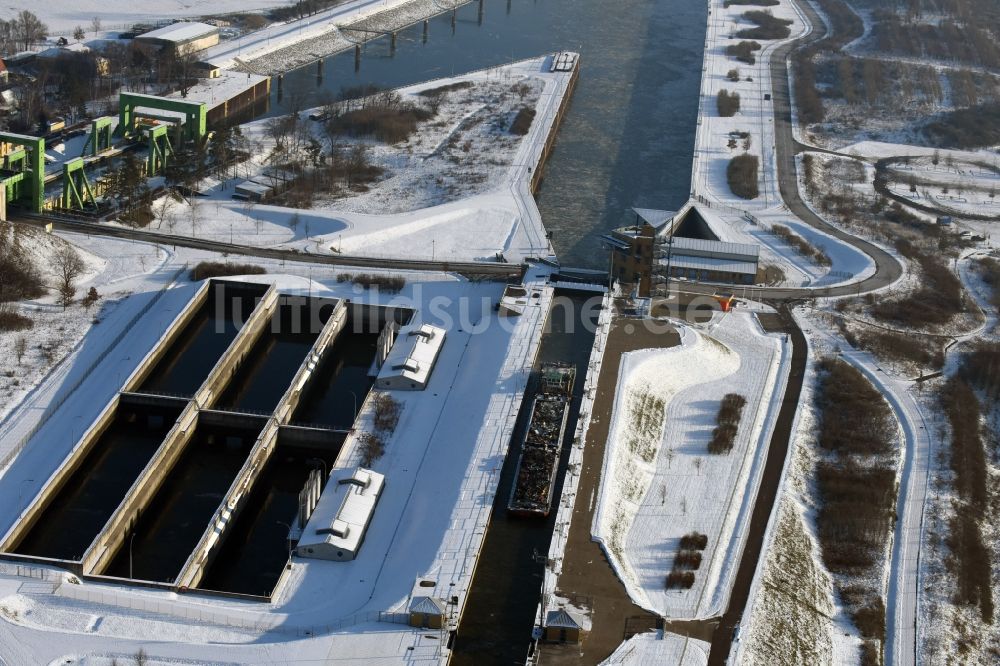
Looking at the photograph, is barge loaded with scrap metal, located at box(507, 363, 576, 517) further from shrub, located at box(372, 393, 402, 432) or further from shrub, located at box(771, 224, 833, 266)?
shrub, located at box(771, 224, 833, 266)

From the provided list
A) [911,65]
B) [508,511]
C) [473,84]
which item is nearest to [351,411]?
[508,511]

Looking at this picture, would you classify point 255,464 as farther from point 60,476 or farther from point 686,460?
point 686,460

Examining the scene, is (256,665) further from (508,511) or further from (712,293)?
(712,293)

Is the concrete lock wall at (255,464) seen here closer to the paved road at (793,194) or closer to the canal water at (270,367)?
the canal water at (270,367)

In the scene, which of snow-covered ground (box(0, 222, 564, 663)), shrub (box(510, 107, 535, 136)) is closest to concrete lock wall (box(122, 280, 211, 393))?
snow-covered ground (box(0, 222, 564, 663))

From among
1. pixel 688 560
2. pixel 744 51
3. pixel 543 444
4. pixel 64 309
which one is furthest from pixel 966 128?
pixel 64 309

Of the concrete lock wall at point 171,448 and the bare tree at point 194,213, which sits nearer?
the concrete lock wall at point 171,448

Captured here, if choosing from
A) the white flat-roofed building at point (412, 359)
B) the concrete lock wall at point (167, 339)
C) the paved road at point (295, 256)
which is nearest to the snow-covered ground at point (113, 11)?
the paved road at point (295, 256)
